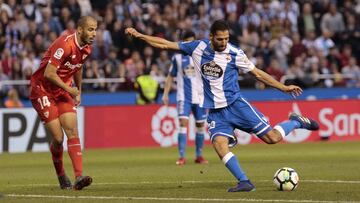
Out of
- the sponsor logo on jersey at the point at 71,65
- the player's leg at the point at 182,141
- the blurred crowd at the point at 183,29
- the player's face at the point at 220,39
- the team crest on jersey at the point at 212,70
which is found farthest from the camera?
the blurred crowd at the point at 183,29

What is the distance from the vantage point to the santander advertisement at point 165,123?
84.6 feet

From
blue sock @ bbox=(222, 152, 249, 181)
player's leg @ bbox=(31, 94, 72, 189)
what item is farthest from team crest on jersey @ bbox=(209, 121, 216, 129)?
player's leg @ bbox=(31, 94, 72, 189)

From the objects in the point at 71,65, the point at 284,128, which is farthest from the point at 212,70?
the point at 71,65

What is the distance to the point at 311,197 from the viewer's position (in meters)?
12.4

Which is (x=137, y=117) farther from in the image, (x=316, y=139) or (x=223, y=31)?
(x=223, y=31)

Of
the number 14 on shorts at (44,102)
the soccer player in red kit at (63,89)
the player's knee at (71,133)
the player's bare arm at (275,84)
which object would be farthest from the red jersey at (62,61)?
the player's bare arm at (275,84)

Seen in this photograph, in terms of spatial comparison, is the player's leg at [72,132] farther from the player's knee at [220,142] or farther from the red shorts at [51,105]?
the player's knee at [220,142]

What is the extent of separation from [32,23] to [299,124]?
15.1 meters

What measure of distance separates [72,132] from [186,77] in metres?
6.40

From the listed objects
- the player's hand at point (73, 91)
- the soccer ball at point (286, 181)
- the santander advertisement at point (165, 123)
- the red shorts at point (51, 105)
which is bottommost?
the santander advertisement at point (165, 123)

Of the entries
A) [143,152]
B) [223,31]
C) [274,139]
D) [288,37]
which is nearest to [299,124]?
[274,139]

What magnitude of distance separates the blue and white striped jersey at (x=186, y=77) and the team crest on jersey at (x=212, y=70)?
6259 mm

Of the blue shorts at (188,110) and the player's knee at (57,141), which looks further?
the blue shorts at (188,110)

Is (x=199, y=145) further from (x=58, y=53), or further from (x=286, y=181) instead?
(x=286, y=181)
